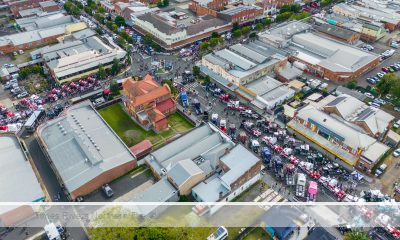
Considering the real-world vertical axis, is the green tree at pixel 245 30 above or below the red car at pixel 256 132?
above

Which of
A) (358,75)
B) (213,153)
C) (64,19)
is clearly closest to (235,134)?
(213,153)

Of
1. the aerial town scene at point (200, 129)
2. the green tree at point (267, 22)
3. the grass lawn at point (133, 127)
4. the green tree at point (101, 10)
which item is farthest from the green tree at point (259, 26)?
the green tree at point (101, 10)

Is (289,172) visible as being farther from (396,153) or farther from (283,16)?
(283,16)

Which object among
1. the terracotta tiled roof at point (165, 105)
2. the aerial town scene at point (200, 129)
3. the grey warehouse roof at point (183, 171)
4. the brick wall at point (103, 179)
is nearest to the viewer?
the aerial town scene at point (200, 129)

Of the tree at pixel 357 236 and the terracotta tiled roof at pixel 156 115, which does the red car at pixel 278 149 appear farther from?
the terracotta tiled roof at pixel 156 115

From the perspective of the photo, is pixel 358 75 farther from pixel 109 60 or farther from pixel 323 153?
pixel 109 60

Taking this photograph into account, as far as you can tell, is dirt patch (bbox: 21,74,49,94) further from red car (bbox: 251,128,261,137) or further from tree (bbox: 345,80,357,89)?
tree (bbox: 345,80,357,89)
